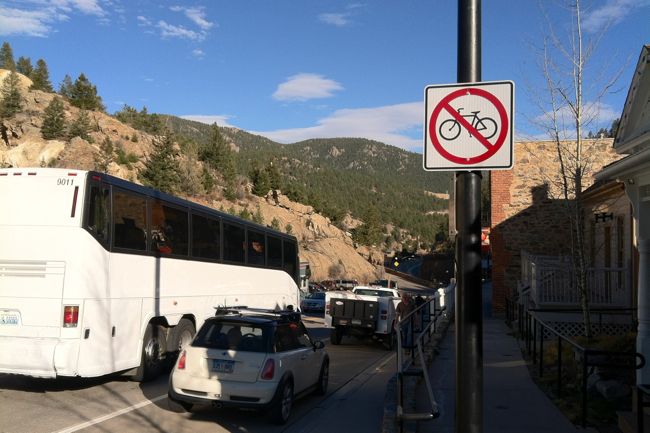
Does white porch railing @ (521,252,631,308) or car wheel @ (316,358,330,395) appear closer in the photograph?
car wheel @ (316,358,330,395)

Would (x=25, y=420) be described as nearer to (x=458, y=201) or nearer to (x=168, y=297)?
(x=168, y=297)

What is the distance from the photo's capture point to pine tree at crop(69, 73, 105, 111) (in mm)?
84938

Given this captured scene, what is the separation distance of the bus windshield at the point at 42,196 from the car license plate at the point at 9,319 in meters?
1.48

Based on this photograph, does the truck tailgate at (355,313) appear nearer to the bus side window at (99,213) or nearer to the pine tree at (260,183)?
the bus side window at (99,213)

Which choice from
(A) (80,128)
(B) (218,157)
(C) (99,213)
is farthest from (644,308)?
(B) (218,157)

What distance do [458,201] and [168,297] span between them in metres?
9.10

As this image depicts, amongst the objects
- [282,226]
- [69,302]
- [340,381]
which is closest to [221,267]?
[340,381]

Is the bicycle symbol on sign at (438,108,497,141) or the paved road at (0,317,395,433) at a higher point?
the bicycle symbol on sign at (438,108,497,141)

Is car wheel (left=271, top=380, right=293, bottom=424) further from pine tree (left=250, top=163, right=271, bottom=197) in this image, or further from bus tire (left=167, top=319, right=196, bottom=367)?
pine tree (left=250, top=163, right=271, bottom=197)

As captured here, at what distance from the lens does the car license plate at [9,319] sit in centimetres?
981

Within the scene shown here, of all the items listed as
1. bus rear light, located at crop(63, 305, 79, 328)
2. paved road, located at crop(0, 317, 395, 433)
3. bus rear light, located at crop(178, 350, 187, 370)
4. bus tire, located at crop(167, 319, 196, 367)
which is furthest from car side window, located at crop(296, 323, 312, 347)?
bus rear light, located at crop(63, 305, 79, 328)

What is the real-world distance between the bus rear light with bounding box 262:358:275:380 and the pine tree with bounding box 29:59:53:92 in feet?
290

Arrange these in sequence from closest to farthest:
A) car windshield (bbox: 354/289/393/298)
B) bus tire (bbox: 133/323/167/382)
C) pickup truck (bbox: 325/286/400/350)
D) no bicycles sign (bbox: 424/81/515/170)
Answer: no bicycles sign (bbox: 424/81/515/170) → bus tire (bbox: 133/323/167/382) → pickup truck (bbox: 325/286/400/350) → car windshield (bbox: 354/289/393/298)

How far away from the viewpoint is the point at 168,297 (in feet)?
40.6
